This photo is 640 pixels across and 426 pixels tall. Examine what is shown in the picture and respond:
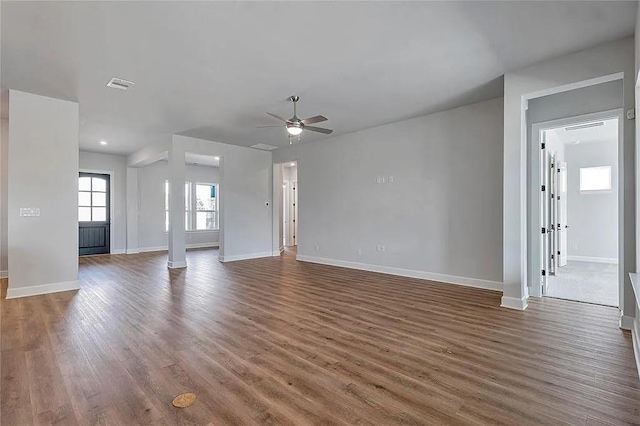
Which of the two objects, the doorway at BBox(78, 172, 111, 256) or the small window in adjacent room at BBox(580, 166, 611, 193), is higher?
the small window in adjacent room at BBox(580, 166, 611, 193)

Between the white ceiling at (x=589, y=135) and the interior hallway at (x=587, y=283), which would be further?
the white ceiling at (x=589, y=135)

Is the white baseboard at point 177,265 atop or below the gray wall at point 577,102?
below

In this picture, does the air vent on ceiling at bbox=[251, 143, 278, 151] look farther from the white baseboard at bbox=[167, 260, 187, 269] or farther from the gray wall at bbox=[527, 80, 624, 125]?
the gray wall at bbox=[527, 80, 624, 125]

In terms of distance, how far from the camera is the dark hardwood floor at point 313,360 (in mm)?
1860

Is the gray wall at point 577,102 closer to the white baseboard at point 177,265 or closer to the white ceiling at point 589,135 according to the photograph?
the white ceiling at point 589,135

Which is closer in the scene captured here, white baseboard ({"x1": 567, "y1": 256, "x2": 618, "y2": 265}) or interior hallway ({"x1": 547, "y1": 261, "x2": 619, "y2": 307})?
interior hallway ({"x1": 547, "y1": 261, "x2": 619, "y2": 307})

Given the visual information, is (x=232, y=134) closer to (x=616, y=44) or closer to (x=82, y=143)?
(x=82, y=143)

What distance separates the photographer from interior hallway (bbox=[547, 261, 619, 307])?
4298mm

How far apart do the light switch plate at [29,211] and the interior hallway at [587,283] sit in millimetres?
7546

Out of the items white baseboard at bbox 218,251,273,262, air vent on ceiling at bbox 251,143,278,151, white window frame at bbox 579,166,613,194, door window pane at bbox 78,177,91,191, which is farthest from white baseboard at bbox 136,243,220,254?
white window frame at bbox 579,166,613,194

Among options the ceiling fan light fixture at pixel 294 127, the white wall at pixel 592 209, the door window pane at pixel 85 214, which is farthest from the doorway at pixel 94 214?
the white wall at pixel 592 209

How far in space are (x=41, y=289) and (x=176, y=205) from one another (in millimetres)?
2758

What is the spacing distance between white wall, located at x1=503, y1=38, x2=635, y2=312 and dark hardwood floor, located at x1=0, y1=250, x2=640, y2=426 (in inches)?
21.4

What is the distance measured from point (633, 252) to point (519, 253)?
0.99 metres
